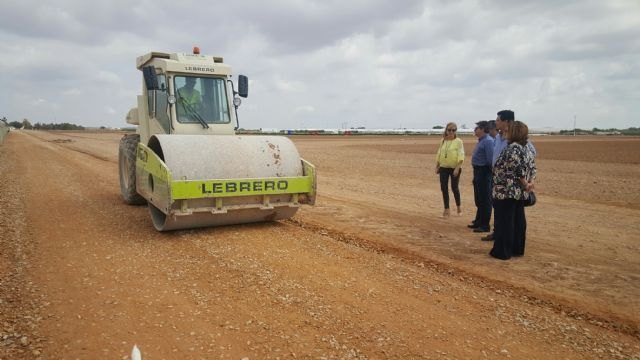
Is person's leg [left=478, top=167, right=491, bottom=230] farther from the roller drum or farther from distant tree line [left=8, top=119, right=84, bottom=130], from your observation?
distant tree line [left=8, top=119, right=84, bottom=130]

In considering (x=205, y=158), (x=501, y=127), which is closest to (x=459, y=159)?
(x=501, y=127)

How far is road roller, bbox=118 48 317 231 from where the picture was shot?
6375 mm

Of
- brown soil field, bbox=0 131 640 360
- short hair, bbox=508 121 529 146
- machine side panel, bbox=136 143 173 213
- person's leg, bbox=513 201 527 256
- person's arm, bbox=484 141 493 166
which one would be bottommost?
brown soil field, bbox=0 131 640 360

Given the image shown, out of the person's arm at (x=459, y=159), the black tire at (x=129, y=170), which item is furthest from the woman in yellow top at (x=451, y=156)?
the black tire at (x=129, y=170)

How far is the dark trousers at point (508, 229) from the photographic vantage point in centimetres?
596

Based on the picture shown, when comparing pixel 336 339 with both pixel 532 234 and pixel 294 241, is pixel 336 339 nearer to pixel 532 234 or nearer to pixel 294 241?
pixel 294 241

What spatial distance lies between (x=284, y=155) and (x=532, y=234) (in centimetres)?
425

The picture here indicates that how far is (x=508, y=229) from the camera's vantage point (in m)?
5.97

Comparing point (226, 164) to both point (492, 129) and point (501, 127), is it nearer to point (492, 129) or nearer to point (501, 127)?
point (501, 127)

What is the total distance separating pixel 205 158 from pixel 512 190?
14.1 ft

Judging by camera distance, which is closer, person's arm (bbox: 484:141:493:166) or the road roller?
the road roller

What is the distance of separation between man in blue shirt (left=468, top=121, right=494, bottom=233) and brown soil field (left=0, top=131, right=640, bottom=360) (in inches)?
13.8

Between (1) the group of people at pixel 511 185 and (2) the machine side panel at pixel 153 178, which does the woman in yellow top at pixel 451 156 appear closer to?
(1) the group of people at pixel 511 185

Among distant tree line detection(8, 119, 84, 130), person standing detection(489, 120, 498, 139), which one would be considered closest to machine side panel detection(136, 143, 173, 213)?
person standing detection(489, 120, 498, 139)
